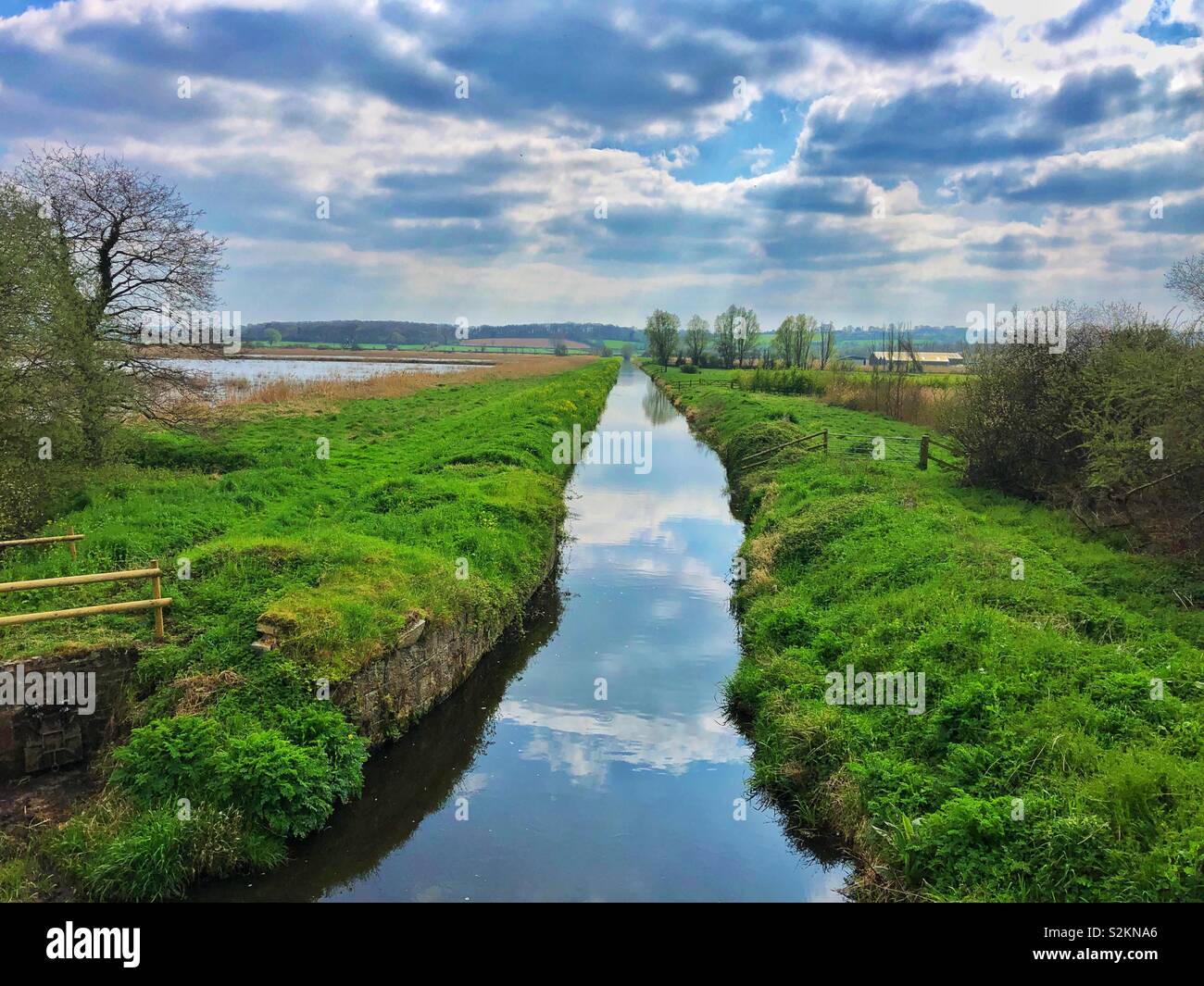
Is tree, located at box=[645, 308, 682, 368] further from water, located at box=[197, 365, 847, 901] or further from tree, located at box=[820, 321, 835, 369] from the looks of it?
water, located at box=[197, 365, 847, 901]

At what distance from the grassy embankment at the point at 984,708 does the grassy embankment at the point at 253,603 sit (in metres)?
5.64

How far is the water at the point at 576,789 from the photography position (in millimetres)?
7852

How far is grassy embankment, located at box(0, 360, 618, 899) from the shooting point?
302 inches

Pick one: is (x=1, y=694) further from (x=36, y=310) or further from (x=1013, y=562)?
(x=1013, y=562)

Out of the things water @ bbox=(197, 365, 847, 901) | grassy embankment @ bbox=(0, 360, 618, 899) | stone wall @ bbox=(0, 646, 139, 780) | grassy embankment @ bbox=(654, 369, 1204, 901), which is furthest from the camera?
stone wall @ bbox=(0, 646, 139, 780)

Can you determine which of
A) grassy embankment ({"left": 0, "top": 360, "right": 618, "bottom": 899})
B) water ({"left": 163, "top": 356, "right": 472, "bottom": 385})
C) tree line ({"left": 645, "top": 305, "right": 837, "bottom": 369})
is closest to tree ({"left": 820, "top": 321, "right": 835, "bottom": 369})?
tree line ({"left": 645, "top": 305, "right": 837, "bottom": 369})

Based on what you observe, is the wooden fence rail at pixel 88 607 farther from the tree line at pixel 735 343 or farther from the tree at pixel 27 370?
the tree line at pixel 735 343

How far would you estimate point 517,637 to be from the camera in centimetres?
1481

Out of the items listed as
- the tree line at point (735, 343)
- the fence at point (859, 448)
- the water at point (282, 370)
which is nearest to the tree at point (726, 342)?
the tree line at point (735, 343)

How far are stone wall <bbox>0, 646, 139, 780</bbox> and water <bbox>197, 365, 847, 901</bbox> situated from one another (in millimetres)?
3059

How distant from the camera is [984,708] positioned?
8438 millimetres

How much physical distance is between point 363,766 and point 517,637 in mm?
5258

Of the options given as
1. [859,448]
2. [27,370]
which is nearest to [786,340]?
[859,448]
